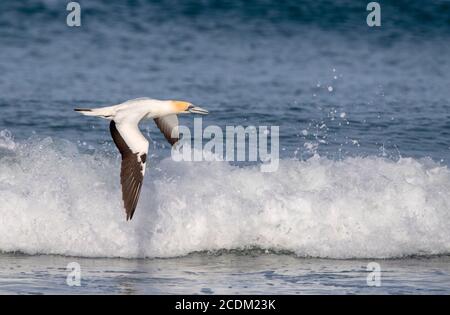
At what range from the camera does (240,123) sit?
16453 mm

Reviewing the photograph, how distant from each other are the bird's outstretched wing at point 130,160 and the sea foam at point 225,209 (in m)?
0.54

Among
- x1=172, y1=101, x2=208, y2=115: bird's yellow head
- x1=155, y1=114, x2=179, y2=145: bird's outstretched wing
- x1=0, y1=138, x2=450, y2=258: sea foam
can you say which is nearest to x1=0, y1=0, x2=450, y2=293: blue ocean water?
x1=0, y1=138, x2=450, y2=258: sea foam

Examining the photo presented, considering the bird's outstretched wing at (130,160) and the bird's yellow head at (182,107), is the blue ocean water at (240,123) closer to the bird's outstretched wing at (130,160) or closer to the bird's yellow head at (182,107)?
the bird's outstretched wing at (130,160)

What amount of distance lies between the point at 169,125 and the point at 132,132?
4.02 ft

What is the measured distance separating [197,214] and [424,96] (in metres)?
7.26

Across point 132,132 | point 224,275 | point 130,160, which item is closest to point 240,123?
point 132,132

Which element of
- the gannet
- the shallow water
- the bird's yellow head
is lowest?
the shallow water

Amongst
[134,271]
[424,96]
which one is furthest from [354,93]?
[134,271]

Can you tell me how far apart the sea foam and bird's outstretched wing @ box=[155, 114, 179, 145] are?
42cm

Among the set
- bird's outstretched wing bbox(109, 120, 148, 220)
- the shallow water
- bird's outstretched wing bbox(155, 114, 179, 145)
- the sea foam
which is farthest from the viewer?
bird's outstretched wing bbox(155, 114, 179, 145)

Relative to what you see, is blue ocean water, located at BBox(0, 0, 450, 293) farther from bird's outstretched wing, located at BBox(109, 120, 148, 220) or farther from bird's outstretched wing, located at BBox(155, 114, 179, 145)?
bird's outstretched wing, located at BBox(109, 120, 148, 220)

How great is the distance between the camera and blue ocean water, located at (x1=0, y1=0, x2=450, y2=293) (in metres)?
11.7

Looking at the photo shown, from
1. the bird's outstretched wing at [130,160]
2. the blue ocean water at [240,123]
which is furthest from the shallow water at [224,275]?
the bird's outstretched wing at [130,160]
